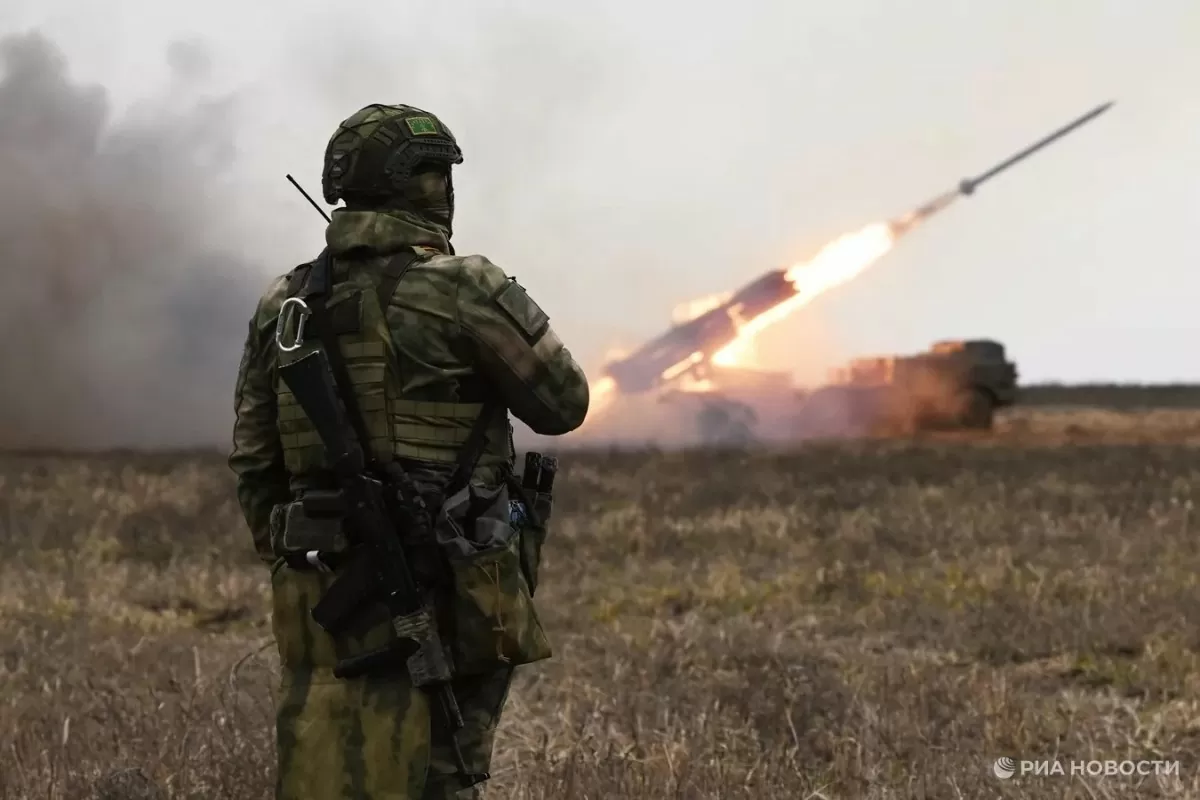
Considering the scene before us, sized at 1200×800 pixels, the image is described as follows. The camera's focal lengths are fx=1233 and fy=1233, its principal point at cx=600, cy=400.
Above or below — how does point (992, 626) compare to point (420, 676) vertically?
below

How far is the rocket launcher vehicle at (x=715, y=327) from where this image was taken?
71.9ft

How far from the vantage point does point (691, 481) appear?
16.9 metres

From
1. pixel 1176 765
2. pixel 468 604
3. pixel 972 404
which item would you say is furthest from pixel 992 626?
pixel 972 404

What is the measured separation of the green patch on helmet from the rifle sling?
336mm

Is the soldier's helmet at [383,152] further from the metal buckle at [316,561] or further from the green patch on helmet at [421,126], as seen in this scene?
the metal buckle at [316,561]

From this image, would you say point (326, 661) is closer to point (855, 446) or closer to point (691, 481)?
point (691, 481)

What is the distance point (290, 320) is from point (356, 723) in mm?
1086

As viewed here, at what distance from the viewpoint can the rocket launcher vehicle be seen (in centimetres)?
2191

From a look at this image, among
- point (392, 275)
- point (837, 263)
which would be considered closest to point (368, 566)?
point (392, 275)

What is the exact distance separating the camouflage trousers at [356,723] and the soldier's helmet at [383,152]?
108 centimetres

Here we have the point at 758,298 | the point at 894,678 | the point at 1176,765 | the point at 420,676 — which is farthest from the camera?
the point at 758,298

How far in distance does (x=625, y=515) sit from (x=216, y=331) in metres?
16.1

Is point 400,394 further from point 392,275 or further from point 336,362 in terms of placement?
point 392,275

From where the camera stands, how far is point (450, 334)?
324 cm
